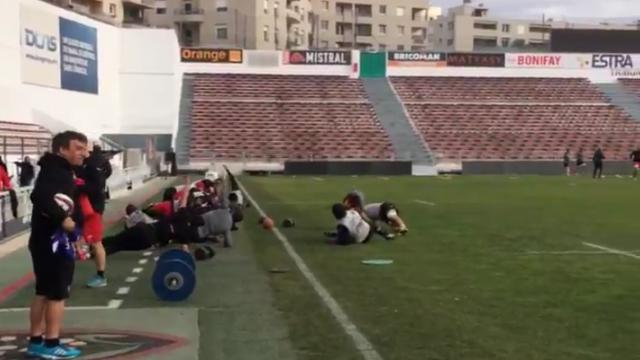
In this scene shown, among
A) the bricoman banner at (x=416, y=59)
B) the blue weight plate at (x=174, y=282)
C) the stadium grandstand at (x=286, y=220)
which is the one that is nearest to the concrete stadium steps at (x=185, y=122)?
the stadium grandstand at (x=286, y=220)

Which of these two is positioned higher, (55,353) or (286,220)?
(55,353)

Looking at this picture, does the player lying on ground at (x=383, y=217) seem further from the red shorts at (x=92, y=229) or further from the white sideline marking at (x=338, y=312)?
the red shorts at (x=92, y=229)

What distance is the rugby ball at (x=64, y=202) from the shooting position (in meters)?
6.97

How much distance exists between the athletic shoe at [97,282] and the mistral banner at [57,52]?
32.5 meters

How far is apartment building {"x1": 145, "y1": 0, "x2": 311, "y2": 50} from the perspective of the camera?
87188 mm

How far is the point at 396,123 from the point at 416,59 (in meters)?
8.93

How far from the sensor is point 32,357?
725 cm

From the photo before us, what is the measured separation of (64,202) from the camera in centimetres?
700

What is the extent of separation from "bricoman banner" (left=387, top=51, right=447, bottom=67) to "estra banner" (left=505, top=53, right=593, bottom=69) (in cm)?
514

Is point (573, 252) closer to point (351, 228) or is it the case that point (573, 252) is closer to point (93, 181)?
point (351, 228)

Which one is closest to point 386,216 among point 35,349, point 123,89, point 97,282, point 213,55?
point 97,282

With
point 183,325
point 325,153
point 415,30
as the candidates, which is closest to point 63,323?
point 183,325

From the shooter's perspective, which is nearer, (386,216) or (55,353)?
(55,353)

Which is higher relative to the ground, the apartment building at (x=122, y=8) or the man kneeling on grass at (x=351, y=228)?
the apartment building at (x=122, y=8)
